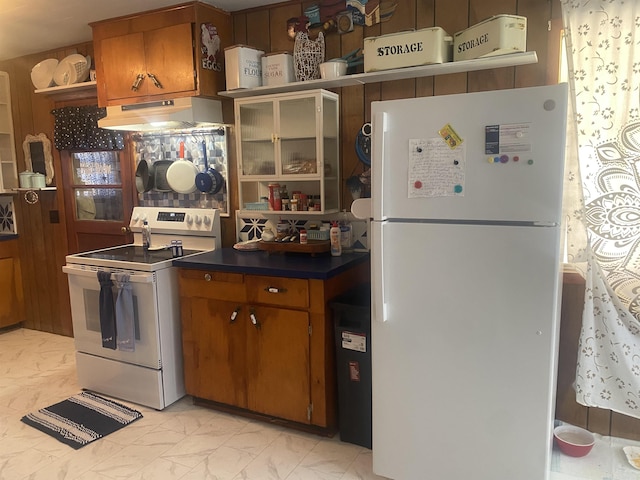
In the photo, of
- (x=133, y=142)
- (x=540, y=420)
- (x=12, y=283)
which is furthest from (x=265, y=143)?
(x=12, y=283)

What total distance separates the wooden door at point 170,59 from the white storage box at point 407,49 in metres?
1.09

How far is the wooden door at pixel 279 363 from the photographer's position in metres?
2.55

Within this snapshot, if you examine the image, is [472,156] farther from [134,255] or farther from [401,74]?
[134,255]

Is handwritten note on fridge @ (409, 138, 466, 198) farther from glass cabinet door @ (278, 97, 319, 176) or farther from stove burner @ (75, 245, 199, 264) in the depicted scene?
stove burner @ (75, 245, 199, 264)

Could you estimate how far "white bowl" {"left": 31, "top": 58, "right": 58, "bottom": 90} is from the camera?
383cm

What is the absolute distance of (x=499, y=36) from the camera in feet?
7.40

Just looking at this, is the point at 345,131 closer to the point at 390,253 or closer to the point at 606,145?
the point at 390,253

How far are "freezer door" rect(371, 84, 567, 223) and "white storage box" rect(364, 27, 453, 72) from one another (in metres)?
0.65

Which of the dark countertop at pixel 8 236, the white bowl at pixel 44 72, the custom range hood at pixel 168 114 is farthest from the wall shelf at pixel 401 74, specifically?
the dark countertop at pixel 8 236

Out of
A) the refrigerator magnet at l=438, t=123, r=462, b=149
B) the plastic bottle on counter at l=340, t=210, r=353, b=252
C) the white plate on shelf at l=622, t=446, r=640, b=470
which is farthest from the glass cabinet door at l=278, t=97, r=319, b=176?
the white plate on shelf at l=622, t=446, r=640, b=470

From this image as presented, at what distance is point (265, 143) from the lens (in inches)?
120

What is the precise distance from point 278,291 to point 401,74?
1.33 metres

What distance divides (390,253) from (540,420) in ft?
2.79

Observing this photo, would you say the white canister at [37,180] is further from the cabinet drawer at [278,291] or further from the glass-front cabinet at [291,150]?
the cabinet drawer at [278,291]
